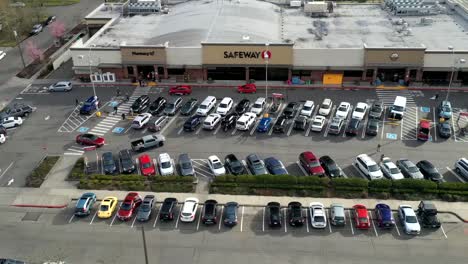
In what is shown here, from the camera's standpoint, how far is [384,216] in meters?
44.5

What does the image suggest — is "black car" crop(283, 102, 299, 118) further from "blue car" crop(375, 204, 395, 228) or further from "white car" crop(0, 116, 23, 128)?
"white car" crop(0, 116, 23, 128)

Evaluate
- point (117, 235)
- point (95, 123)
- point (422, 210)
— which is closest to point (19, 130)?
point (95, 123)

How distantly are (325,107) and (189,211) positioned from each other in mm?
28763

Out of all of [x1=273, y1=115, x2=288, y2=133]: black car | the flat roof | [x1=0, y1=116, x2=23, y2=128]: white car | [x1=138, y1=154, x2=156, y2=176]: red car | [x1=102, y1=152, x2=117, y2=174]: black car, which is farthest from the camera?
the flat roof

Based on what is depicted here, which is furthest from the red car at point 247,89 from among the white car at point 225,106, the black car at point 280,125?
the black car at point 280,125

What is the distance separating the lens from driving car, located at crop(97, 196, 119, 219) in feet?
152

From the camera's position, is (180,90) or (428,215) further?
(180,90)

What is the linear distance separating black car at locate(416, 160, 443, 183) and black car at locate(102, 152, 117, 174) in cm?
3425

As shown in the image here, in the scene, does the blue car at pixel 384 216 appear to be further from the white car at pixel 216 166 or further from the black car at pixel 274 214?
the white car at pixel 216 166

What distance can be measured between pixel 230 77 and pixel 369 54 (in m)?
21.8

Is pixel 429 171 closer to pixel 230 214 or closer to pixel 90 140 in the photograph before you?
pixel 230 214

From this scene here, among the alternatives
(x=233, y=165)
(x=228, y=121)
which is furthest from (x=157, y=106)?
(x=233, y=165)

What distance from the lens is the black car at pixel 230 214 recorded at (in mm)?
44938

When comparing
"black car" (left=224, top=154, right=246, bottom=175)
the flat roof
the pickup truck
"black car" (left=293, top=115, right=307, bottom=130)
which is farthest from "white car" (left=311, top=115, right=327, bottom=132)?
the pickup truck
